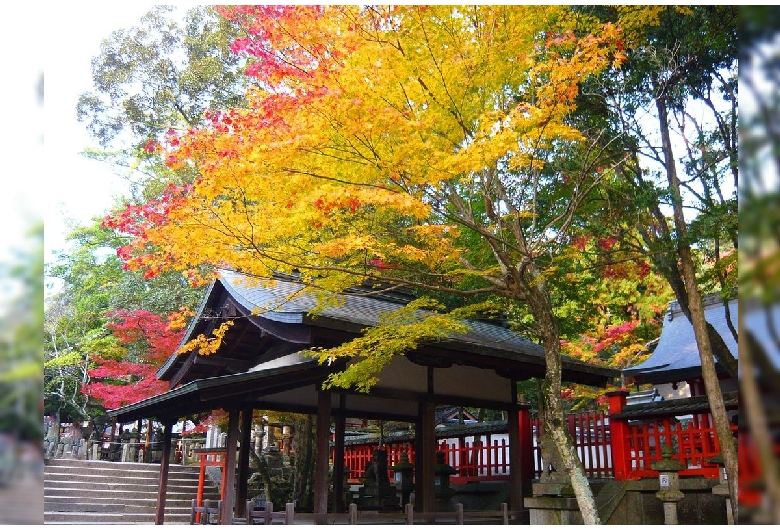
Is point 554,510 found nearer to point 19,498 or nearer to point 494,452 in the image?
point 494,452

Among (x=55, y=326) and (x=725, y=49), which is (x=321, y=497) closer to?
(x=725, y=49)

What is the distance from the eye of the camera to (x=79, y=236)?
23.3 metres

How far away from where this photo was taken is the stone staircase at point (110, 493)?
→ 12562 mm

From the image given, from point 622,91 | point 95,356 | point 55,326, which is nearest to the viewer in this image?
point 622,91

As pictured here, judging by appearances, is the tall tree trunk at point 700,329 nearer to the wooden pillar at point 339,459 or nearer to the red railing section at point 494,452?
the red railing section at point 494,452

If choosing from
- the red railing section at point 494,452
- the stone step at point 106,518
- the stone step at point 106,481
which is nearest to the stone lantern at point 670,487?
the red railing section at point 494,452

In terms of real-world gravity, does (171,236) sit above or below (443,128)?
below

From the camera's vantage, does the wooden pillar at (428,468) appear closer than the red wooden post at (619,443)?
Yes

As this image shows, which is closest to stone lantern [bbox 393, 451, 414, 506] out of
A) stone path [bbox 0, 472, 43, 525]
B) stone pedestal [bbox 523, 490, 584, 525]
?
stone pedestal [bbox 523, 490, 584, 525]

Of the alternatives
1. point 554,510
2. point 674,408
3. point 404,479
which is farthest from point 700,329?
point 404,479

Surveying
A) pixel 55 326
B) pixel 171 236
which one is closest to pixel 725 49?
pixel 171 236

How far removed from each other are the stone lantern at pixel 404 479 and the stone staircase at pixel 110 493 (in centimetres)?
550

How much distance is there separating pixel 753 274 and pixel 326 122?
16.8 feet

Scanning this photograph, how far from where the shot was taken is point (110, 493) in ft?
45.4
